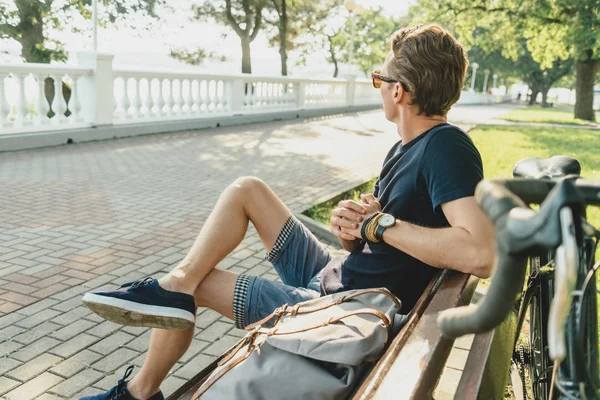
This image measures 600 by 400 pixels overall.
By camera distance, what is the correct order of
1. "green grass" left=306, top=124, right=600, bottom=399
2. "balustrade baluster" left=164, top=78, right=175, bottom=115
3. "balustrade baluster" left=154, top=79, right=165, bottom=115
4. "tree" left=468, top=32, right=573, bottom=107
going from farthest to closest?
"tree" left=468, top=32, right=573, bottom=107, "balustrade baluster" left=164, top=78, right=175, bottom=115, "balustrade baluster" left=154, top=79, right=165, bottom=115, "green grass" left=306, top=124, right=600, bottom=399

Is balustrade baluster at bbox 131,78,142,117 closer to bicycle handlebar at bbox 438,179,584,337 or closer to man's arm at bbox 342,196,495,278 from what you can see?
man's arm at bbox 342,196,495,278

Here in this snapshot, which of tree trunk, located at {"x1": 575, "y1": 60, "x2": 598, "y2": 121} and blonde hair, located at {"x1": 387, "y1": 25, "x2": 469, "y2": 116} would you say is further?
tree trunk, located at {"x1": 575, "y1": 60, "x2": 598, "y2": 121}

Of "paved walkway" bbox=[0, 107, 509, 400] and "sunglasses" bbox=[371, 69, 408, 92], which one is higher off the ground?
"sunglasses" bbox=[371, 69, 408, 92]

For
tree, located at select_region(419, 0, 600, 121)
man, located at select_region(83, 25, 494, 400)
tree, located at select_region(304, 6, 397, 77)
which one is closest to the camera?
man, located at select_region(83, 25, 494, 400)

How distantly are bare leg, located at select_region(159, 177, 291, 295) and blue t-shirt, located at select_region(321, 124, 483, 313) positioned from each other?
461 mm

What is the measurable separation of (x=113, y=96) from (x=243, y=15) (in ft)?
49.4

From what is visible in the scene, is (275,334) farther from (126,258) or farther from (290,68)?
(290,68)

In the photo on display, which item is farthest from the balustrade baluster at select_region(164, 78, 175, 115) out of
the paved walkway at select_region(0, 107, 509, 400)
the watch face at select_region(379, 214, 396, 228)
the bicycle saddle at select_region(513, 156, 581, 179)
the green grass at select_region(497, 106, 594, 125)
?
the green grass at select_region(497, 106, 594, 125)

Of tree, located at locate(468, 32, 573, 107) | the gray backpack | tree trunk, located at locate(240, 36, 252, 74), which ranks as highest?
tree, located at locate(468, 32, 573, 107)

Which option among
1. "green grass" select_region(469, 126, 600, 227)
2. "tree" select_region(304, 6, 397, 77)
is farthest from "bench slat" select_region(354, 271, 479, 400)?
"tree" select_region(304, 6, 397, 77)

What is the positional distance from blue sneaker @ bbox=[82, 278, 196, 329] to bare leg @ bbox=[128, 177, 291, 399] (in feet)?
0.26

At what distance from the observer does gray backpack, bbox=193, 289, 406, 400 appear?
1.72 meters

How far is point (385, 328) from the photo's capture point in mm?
1860

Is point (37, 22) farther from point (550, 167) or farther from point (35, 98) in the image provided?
point (550, 167)
